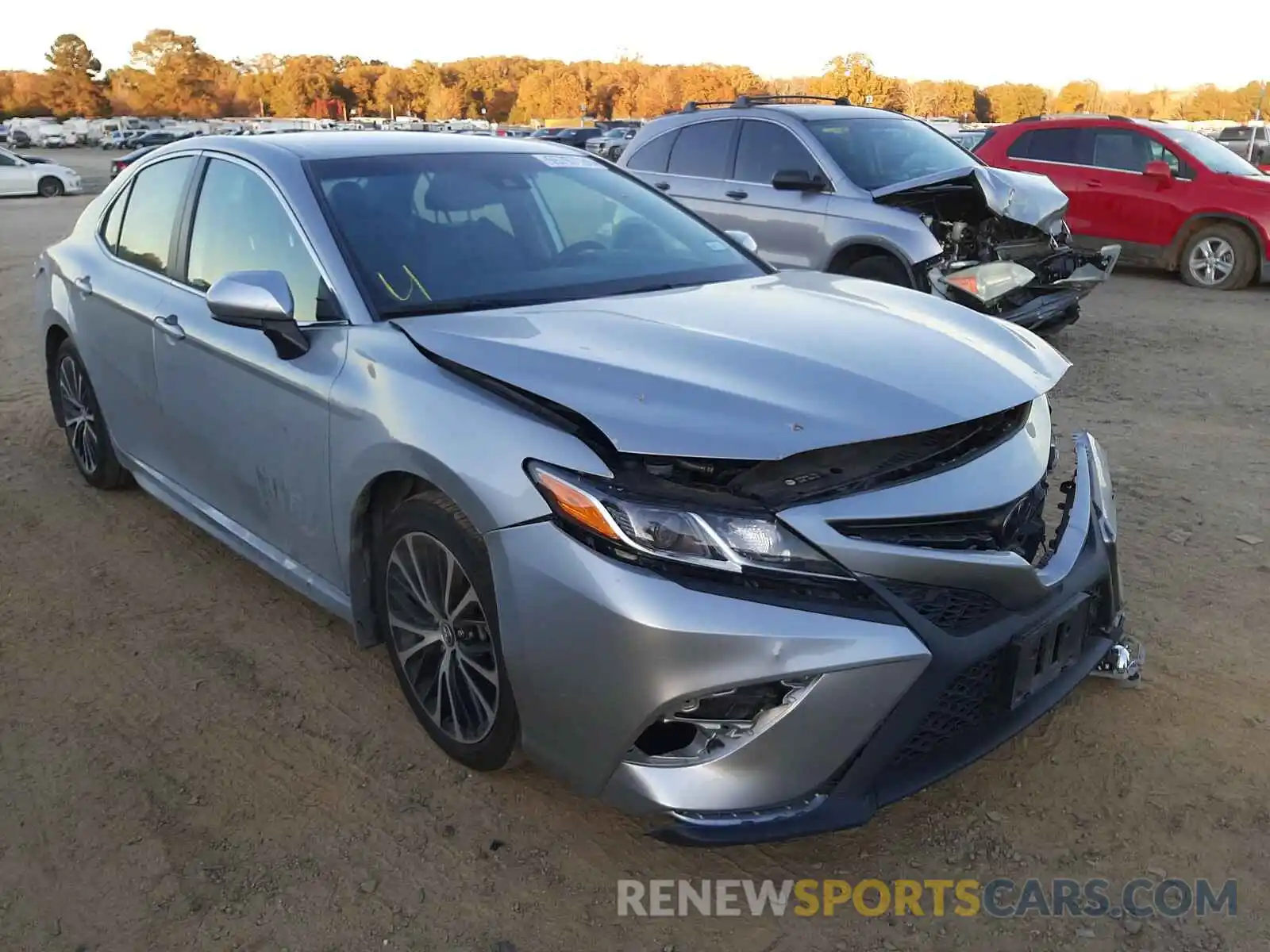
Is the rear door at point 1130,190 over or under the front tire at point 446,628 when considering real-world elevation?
over

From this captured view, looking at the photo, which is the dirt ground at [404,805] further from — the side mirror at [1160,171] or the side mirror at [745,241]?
the side mirror at [1160,171]

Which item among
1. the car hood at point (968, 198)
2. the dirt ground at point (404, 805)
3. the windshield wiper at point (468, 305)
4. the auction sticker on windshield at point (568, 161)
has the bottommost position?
the dirt ground at point (404, 805)

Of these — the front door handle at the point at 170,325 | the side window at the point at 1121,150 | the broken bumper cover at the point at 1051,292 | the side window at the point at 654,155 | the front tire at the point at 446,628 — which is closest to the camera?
the front tire at the point at 446,628

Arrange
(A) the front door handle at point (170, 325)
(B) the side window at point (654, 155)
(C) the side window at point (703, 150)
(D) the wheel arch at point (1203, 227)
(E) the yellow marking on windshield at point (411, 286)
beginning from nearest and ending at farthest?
(E) the yellow marking on windshield at point (411, 286) < (A) the front door handle at point (170, 325) < (C) the side window at point (703, 150) < (B) the side window at point (654, 155) < (D) the wheel arch at point (1203, 227)

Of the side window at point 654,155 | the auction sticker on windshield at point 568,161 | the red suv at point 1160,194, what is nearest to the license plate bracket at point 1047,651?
the auction sticker on windshield at point 568,161

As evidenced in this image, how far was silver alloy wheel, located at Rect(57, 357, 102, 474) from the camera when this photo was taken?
4.86m

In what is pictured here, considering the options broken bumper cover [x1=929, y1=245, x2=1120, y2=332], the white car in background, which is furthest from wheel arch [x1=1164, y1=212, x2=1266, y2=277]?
the white car in background

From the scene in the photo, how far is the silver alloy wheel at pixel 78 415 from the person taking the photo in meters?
4.86

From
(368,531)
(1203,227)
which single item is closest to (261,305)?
(368,531)

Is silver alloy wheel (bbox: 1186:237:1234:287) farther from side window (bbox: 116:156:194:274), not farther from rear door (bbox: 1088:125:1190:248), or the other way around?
side window (bbox: 116:156:194:274)

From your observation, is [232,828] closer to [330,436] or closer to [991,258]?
[330,436]

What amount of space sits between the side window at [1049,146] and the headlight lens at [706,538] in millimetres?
10774

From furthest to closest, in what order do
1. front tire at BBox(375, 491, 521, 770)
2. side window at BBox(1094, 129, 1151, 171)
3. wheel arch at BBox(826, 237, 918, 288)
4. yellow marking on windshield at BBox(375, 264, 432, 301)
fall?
side window at BBox(1094, 129, 1151, 171) → wheel arch at BBox(826, 237, 918, 288) → yellow marking on windshield at BBox(375, 264, 432, 301) → front tire at BBox(375, 491, 521, 770)

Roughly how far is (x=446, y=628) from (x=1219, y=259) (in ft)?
35.2
